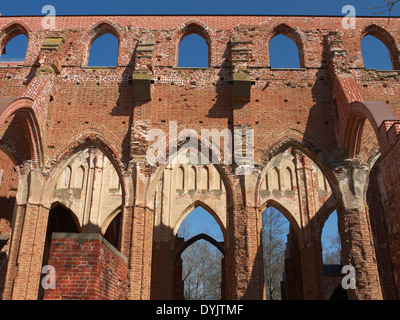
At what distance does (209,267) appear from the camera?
3119 centimetres

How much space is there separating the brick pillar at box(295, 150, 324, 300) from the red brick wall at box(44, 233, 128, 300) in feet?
33.4

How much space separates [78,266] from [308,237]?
11828 mm

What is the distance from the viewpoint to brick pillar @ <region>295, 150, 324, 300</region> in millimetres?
14297

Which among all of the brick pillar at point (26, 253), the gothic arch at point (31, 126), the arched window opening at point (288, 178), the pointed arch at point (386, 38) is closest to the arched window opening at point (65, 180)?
the gothic arch at point (31, 126)

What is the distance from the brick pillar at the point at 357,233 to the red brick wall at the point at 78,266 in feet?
20.9

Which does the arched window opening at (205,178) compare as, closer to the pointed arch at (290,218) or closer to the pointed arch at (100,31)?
the pointed arch at (290,218)

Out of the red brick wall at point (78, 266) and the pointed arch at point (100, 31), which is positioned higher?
the pointed arch at point (100, 31)

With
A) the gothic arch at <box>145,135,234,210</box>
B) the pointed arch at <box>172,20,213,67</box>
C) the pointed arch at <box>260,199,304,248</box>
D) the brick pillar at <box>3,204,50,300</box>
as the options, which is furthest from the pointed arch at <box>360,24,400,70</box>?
the brick pillar at <box>3,204,50,300</box>

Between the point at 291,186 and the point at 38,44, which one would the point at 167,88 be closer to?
the point at 38,44

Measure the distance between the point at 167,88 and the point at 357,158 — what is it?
579cm

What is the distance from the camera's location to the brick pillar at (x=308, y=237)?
14.3 metres

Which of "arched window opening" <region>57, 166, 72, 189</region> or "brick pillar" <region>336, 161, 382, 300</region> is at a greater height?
"arched window opening" <region>57, 166, 72, 189</region>

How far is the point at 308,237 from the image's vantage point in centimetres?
1573

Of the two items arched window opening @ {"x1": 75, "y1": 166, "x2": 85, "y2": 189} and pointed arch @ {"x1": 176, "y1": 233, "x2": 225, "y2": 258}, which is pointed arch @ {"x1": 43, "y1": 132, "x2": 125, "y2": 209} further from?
pointed arch @ {"x1": 176, "y1": 233, "x2": 225, "y2": 258}
